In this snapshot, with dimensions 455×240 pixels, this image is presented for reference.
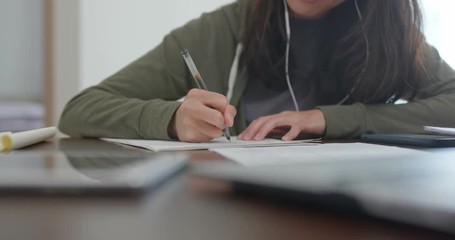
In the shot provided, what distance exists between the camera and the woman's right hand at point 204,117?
67 cm

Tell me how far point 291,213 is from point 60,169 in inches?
6.3

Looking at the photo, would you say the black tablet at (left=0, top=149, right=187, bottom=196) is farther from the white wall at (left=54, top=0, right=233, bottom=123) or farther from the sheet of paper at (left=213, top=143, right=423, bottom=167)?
the white wall at (left=54, top=0, right=233, bottom=123)

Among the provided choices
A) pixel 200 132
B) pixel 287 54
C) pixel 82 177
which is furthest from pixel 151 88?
pixel 82 177

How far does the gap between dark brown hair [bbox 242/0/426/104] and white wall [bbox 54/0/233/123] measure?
88cm

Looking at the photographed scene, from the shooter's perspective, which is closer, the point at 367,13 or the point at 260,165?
the point at 260,165

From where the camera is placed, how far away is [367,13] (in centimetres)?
110

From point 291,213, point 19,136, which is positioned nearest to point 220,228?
point 291,213

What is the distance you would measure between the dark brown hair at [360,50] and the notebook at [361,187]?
671 mm

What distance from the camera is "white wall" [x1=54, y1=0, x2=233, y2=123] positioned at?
1934 mm

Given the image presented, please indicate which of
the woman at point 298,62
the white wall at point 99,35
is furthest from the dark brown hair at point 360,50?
the white wall at point 99,35

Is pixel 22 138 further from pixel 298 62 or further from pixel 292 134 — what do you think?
pixel 298 62

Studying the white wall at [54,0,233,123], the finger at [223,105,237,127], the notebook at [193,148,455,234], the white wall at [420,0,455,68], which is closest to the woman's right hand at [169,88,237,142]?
the finger at [223,105,237,127]

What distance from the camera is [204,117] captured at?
2.22 ft

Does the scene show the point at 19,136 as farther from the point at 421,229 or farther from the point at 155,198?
the point at 421,229
